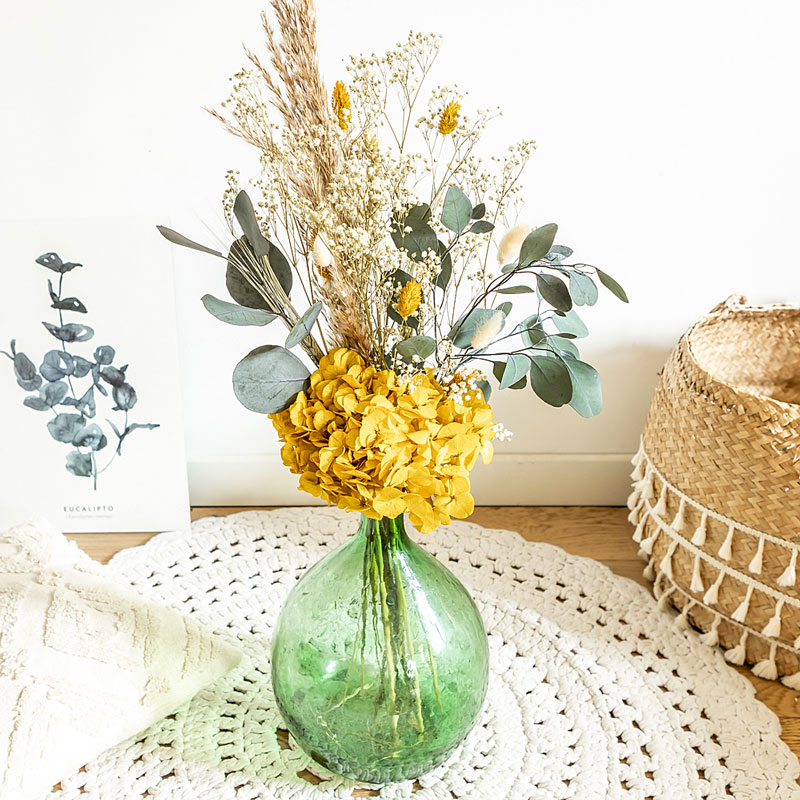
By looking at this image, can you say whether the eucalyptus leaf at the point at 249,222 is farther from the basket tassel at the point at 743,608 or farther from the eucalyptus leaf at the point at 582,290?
the basket tassel at the point at 743,608

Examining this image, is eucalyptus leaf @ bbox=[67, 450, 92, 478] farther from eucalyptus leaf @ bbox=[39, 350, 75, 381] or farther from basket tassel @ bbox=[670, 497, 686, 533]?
basket tassel @ bbox=[670, 497, 686, 533]

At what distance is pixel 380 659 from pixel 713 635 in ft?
1.48

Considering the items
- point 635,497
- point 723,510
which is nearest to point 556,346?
point 723,510

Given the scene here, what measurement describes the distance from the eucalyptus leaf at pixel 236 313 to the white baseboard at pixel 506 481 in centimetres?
66

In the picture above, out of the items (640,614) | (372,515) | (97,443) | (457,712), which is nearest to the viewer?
(372,515)

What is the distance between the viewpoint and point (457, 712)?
2.59 ft

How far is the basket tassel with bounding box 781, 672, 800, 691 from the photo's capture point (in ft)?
3.08

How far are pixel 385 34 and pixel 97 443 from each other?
67cm

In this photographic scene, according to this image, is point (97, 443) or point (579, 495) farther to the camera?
point (579, 495)

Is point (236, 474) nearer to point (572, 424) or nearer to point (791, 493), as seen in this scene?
point (572, 424)

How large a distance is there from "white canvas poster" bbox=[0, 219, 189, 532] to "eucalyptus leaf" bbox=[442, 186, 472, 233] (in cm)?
60

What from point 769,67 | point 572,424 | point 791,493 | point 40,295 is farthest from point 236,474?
point 769,67

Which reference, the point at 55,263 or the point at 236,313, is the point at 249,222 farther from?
the point at 55,263

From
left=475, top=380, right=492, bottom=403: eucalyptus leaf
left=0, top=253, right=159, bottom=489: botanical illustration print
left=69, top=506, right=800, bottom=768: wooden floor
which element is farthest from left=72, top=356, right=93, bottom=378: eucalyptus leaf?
left=475, top=380, right=492, bottom=403: eucalyptus leaf
